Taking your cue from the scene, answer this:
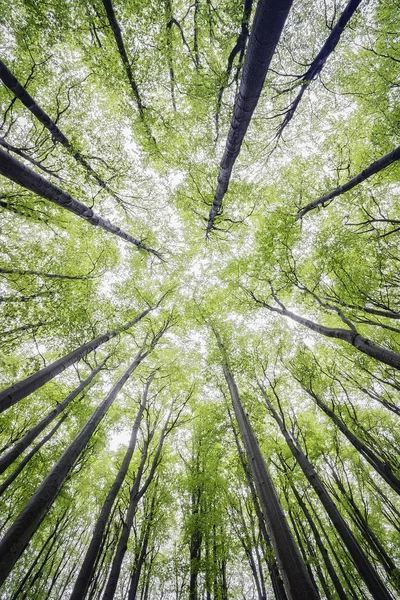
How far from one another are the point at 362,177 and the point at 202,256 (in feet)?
21.6

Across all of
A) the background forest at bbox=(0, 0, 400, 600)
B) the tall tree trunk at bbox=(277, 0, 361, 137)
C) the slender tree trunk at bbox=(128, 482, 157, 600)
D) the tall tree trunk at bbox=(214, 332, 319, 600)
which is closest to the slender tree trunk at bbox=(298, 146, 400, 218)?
the background forest at bbox=(0, 0, 400, 600)

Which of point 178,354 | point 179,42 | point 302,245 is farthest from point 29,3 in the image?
point 178,354

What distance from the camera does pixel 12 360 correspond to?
9.97 m

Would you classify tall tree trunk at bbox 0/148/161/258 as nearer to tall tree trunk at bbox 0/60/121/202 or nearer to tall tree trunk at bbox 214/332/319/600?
tall tree trunk at bbox 0/60/121/202

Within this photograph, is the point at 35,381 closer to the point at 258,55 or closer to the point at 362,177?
the point at 258,55

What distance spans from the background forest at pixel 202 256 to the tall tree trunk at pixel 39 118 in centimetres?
6

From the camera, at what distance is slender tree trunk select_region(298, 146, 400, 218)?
18.1ft

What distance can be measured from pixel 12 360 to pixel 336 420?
41.1 ft

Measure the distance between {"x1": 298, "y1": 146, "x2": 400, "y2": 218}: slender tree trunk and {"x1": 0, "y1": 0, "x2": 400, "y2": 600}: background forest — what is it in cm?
6

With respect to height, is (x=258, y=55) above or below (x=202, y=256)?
below

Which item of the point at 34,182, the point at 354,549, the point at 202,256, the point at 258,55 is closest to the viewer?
the point at 258,55

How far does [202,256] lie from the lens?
11055 millimetres

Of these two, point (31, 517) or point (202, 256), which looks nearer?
point (31, 517)

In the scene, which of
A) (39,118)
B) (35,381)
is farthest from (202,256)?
(35,381)
